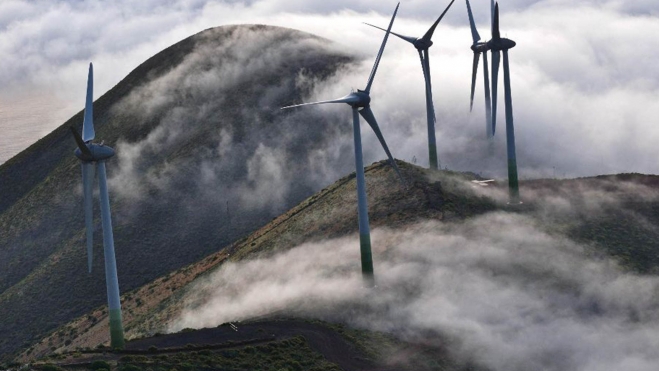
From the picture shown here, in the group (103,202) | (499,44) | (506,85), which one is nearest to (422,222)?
(506,85)

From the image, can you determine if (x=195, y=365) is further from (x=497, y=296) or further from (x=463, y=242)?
(x=463, y=242)

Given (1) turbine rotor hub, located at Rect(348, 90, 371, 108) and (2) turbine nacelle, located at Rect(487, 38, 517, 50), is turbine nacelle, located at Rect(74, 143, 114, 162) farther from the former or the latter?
(2) turbine nacelle, located at Rect(487, 38, 517, 50)

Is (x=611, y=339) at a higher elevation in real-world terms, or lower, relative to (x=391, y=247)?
lower

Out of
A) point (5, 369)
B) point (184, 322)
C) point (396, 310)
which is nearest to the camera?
point (5, 369)

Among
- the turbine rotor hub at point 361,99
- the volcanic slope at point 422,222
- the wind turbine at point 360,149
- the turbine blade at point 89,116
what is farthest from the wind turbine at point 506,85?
the turbine blade at point 89,116

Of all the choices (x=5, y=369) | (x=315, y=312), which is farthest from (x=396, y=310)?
(x=5, y=369)

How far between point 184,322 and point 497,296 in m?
55.1

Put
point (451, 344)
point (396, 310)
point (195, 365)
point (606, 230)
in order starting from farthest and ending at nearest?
1. point (606, 230)
2. point (396, 310)
3. point (451, 344)
4. point (195, 365)

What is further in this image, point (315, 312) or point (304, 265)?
point (304, 265)

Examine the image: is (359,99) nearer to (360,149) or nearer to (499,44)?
(360,149)

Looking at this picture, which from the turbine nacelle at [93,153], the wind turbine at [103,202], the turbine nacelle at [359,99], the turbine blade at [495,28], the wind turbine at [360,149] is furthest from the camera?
the turbine blade at [495,28]

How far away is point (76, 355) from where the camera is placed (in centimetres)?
11619

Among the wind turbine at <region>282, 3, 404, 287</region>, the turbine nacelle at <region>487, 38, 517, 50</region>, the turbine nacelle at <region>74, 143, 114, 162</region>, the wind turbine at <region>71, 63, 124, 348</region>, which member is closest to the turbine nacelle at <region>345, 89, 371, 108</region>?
the wind turbine at <region>282, 3, 404, 287</region>

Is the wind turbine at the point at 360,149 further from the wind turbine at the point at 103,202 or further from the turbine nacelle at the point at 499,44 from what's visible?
the turbine nacelle at the point at 499,44
